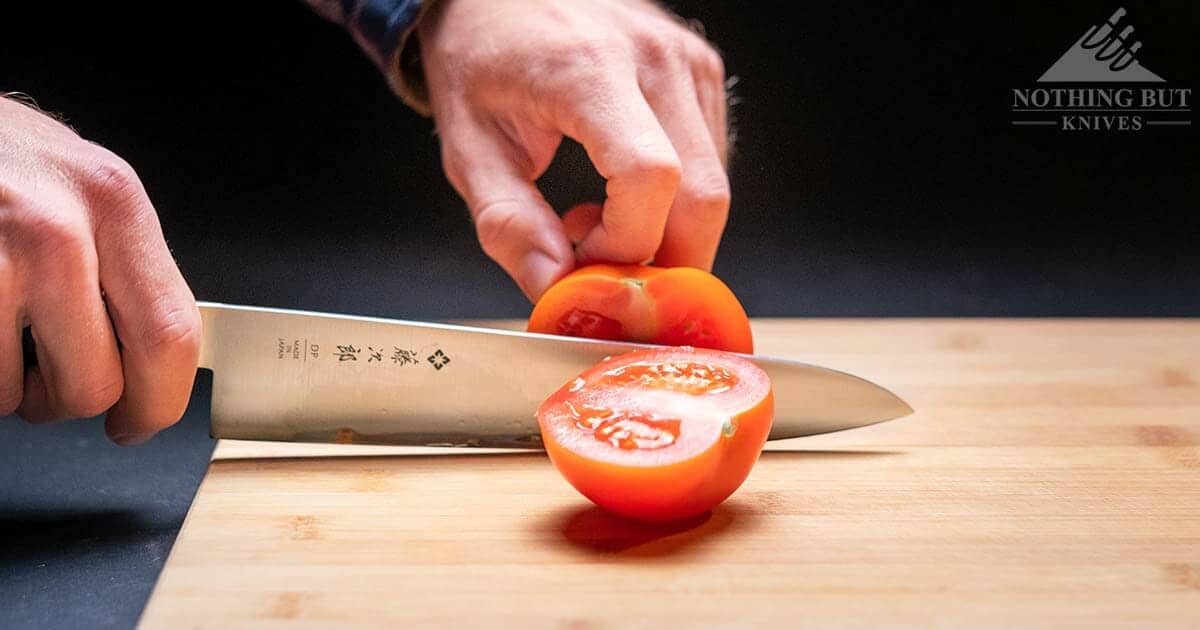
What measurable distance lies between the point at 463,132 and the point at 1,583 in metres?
0.78

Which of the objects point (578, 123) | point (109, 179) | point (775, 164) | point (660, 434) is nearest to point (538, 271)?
point (578, 123)

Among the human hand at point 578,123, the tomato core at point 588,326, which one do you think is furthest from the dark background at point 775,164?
the tomato core at point 588,326

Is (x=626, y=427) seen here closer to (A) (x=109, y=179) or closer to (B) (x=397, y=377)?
(B) (x=397, y=377)

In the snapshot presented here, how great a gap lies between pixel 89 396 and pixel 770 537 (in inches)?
26.5

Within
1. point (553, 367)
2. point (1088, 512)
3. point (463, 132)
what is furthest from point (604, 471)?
point (463, 132)

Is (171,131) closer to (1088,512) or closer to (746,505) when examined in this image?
(746,505)

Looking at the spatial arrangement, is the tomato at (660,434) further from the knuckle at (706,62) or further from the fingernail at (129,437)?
the knuckle at (706,62)

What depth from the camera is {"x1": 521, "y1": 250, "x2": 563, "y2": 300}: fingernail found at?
5.16 ft

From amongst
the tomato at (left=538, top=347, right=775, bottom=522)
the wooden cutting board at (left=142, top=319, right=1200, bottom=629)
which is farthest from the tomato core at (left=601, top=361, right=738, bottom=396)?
the wooden cutting board at (left=142, top=319, right=1200, bottom=629)

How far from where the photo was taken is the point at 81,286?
1.18m

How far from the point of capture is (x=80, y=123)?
224 cm

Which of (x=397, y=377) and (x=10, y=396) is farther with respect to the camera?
(x=397, y=377)

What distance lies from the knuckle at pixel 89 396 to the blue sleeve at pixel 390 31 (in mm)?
673

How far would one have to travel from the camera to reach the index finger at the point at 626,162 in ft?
4.82
